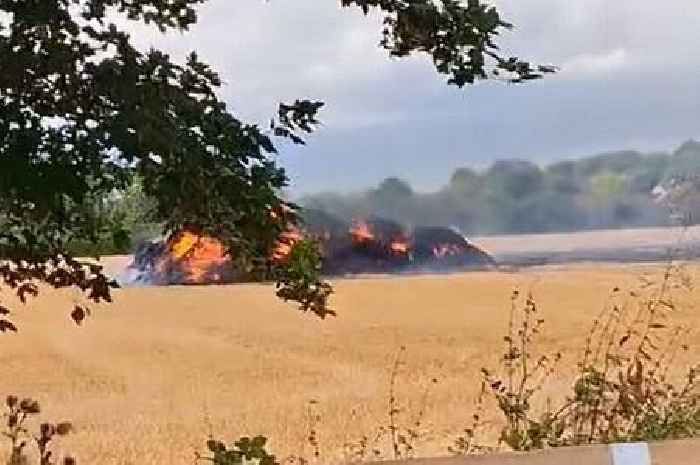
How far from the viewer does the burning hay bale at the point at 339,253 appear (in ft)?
5.10

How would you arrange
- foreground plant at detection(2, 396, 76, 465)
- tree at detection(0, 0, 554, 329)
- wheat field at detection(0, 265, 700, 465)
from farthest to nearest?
wheat field at detection(0, 265, 700, 465)
foreground plant at detection(2, 396, 76, 465)
tree at detection(0, 0, 554, 329)

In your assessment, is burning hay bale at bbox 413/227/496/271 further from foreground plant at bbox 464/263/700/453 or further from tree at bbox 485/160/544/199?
foreground plant at bbox 464/263/700/453

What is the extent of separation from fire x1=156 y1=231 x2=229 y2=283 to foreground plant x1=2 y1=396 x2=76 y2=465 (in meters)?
0.28

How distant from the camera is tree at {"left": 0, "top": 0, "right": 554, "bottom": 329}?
1.35 metres

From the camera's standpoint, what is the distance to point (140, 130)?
1316mm

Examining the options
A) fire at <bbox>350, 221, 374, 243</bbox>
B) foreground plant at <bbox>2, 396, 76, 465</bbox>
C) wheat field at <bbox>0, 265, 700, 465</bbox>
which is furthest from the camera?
wheat field at <bbox>0, 265, 700, 465</bbox>

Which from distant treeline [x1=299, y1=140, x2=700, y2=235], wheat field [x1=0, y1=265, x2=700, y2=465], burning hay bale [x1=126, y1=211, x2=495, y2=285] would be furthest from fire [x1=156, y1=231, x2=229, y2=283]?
distant treeline [x1=299, y1=140, x2=700, y2=235]

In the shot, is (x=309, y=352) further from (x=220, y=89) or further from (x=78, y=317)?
(x=220, y=89)

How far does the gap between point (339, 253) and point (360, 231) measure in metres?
0.05

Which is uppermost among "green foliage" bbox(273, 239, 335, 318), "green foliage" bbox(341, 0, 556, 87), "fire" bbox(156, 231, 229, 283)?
"green foliage" bbox(341, 0, 556, 87)

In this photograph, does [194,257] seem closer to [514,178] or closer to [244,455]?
[244,455]

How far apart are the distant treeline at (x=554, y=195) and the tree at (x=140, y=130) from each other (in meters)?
0.46

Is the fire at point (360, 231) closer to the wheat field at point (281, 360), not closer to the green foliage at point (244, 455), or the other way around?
the wheat field at point (281, 360)

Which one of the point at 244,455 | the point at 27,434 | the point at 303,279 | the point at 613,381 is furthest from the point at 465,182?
the point at 27,434
